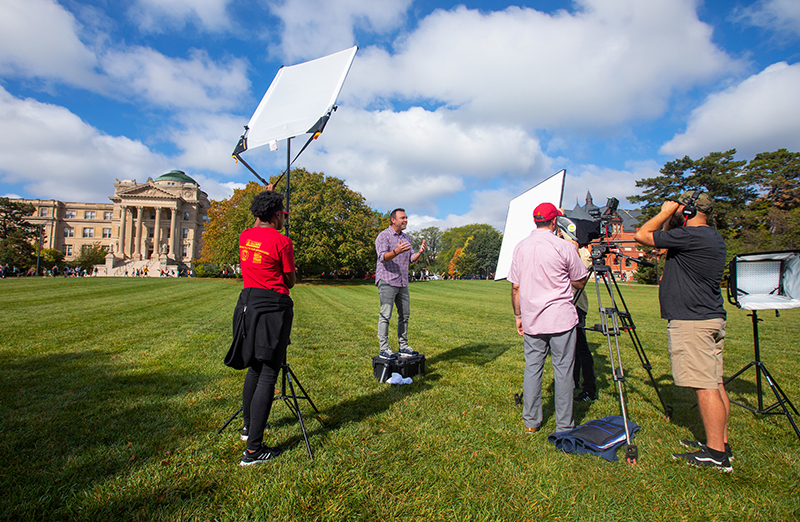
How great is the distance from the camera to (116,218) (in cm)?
8375

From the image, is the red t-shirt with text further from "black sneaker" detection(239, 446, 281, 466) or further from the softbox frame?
"black sneaker" detection(239, 446, 281, 466)

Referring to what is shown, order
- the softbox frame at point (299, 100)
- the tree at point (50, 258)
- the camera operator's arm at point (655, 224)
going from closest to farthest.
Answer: the camera operator's arm at point (655, 224), the softbox frame at point (299, 100), the tree at point (50, 258)

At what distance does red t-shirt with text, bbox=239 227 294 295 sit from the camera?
9.46 feet

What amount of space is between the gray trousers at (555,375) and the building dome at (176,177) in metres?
107

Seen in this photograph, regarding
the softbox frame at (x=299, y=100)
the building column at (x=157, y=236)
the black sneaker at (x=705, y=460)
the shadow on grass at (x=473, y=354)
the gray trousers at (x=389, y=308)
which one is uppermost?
the building column at (x=157, y=236)

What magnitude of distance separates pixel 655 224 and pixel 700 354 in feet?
3.88

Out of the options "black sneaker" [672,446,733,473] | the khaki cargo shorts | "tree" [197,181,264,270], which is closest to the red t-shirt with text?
the khaki cargo shorts

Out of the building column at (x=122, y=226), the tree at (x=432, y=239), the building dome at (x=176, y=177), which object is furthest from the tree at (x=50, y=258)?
the tree at (x=432, y=239)

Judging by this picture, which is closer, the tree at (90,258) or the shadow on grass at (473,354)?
the shadow on grass at (473,354)

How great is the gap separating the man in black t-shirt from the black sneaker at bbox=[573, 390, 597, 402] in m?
1.30

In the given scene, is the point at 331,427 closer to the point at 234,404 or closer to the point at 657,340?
the point at 234,404

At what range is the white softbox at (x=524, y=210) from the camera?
511 centimetres

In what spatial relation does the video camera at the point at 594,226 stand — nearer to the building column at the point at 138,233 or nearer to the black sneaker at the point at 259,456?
the black sneaker at the point at 259,456

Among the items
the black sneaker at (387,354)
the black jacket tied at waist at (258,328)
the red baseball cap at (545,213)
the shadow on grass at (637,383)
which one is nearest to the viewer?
the black jacket tied at waist at (258,328)
